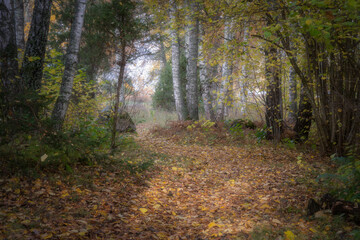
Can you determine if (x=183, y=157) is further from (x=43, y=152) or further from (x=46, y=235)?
(x=46, y=235)

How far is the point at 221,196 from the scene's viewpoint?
482 centimetres

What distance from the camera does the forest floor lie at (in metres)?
3.11

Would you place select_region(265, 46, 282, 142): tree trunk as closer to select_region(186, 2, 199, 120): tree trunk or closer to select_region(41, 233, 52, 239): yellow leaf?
select_region(186, 2, 199, 120): tree trunk

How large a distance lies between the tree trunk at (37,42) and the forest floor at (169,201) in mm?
2388

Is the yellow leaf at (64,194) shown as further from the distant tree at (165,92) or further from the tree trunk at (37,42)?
the distant tree at (165,92)

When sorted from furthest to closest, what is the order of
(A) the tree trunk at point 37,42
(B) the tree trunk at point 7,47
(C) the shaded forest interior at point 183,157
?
(A) the tree trunk at point 37,42, (B) the tree trunk at point 7,47, (C) the shaded forest interior at point 183,157

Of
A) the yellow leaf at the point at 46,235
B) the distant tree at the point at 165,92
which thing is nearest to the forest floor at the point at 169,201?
the yellow leaf at the point at 46,235

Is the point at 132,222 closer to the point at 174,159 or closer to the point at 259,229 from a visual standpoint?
the point at 259,229

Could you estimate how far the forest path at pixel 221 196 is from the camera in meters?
3.49

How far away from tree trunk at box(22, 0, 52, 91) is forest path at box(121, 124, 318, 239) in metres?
3.30

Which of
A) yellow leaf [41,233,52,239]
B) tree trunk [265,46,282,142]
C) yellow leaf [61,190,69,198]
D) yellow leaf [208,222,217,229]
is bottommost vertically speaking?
yellow leaf [208,222,217,229]

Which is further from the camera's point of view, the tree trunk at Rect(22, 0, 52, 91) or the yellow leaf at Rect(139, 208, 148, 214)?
the tree trunk at Rect(22, 0, 52, 91)

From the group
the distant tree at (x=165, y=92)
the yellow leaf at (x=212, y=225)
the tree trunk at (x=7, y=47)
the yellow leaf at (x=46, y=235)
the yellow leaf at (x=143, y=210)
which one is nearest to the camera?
the yellow leaf at (x=46, y=235)

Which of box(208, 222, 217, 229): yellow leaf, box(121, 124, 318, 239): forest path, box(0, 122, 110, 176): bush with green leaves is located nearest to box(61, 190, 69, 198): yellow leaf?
box(0, 122, 110, 176): bush with green leaves
